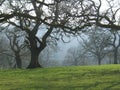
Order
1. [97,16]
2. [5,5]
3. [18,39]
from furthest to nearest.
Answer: [18,39] → [5,5] → [97,16]

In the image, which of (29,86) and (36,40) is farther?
(36,40)

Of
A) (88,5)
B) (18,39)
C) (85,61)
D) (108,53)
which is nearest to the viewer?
(88,5)

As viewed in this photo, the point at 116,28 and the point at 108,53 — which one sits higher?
the point at 116,28

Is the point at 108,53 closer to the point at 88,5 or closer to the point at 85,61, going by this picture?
the point at 85,61

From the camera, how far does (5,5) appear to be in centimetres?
3434

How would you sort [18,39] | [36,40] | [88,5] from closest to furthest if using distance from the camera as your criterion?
[88,5], [36,40], [18,39]

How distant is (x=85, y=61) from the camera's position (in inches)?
5236

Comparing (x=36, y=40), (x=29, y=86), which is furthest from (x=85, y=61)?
(x=29, y=86)

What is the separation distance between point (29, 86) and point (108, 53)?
79754 millimetres

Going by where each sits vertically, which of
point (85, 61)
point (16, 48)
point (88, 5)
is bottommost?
point (85, 61)

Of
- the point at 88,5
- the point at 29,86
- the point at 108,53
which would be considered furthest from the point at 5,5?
the point at 108,53

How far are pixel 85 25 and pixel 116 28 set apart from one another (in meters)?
2.24

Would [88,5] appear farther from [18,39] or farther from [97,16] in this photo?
[18,39]

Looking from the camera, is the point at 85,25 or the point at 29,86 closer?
the point at 29,86
